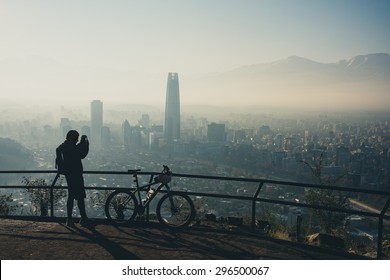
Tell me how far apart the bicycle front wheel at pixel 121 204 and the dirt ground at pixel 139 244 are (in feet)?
1.36

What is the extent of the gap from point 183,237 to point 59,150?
3365mm

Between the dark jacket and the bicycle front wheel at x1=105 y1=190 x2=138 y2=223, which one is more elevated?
the dark jacket

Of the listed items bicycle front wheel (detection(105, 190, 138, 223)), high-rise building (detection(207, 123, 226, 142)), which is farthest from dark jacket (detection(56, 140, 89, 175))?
high-rise building (detection(207, 123, 226, 142))

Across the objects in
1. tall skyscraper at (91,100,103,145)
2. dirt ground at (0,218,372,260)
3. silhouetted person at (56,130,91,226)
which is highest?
A: tall skyscraper at (91,100,103,145)

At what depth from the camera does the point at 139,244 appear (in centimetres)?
725

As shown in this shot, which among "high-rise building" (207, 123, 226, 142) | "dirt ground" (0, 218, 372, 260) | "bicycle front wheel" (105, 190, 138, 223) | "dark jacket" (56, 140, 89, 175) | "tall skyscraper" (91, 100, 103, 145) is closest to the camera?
"dirt ground" (0, 218, 372, 260)

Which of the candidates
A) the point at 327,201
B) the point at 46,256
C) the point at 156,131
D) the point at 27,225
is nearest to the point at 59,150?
the point at 27,225

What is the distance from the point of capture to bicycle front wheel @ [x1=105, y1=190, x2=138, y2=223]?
8.91m

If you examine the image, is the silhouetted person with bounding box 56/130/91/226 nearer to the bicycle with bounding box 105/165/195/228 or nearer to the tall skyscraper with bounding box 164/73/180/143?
the bicycle with bounding box 105/165/195/228

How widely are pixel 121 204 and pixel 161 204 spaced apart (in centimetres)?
103

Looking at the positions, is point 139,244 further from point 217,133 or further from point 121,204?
point 217,133

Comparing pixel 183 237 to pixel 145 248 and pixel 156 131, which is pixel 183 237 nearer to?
pixel 145 248

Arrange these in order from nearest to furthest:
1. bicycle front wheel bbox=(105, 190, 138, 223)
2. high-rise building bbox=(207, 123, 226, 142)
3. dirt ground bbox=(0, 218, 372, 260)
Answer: dirt ground bbox=(0, 218, 372, 260) → bicycle front wheel bbox=(105, 190, 138, 223) → high-rise building bbox=(207, 123, 226, 142)
